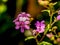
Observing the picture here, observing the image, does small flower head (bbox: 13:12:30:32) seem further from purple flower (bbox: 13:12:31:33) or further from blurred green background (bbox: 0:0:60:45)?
blurred green background (bbox: 0:0:60:45)

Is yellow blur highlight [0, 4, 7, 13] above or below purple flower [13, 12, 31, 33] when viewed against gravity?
below

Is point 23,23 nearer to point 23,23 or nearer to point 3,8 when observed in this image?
point 23,23

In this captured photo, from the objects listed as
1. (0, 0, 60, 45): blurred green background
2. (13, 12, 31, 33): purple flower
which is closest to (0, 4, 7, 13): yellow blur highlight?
(0, 0, 60, 45): blurred green background

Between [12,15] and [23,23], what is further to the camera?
[12,15]

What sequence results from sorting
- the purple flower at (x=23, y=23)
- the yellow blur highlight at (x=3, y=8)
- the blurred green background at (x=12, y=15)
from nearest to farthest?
1. the purple flower at (x=23, y=23)
2. the blurred green background at (x=12, y=15)
3. the yellow blur highlight at (x=3, y=8)

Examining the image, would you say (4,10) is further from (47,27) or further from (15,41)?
(47,27)

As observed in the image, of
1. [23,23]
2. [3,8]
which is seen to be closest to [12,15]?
[3,8]

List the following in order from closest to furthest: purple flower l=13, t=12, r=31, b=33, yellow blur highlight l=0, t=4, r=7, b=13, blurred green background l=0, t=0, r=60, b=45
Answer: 1. purple flower l=13, t=12, r=31, b=33
2. blurred green background l=0, t=0, r=60, b=45
3. yellow blur highlight l=0, t=4, r=7, b=13

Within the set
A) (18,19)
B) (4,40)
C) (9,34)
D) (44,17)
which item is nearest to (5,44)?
(4,40)

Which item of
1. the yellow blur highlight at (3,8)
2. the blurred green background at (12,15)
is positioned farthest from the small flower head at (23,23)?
the yellow blur highlight at (3,8)

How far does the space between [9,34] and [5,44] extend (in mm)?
A: 235

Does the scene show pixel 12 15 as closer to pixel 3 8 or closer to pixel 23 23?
pixel 3 8

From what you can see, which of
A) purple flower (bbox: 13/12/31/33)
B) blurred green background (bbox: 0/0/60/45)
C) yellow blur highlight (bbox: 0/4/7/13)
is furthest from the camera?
yellow blur highlight (bbox: 0/4/7/13)

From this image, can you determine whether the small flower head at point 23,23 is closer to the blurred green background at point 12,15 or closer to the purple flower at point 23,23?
the purple flower at point 23,23
